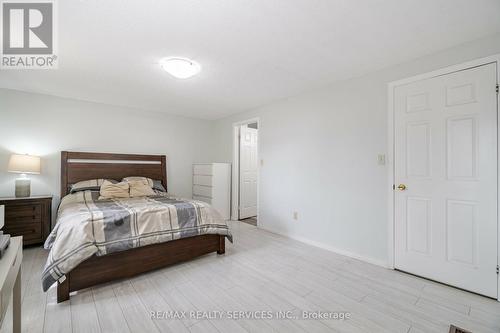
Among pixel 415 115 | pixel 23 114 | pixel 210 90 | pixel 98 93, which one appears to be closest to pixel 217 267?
pixel 210 90

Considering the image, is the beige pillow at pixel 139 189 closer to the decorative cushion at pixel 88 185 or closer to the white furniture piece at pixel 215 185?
the decorative cushion at pixel 88 185

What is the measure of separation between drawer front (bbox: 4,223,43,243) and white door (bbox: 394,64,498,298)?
4.60 meters

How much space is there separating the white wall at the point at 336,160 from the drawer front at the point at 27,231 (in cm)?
333

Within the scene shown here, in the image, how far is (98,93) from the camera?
344 cm

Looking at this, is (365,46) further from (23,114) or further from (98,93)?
(23,114)

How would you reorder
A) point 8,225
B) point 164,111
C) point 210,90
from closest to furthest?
point 8,225 → point 210,90 → point 164,111

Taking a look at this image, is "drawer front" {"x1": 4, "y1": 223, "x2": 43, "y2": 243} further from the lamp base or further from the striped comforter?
the striped comforter

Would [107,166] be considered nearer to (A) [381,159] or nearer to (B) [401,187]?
(A) [381,159]

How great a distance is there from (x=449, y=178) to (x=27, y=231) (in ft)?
16.6

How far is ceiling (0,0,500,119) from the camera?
5.25 feet

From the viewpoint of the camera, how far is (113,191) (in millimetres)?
3377

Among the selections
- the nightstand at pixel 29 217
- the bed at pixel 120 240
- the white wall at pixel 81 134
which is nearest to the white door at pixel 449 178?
the bed at pixel 120 240

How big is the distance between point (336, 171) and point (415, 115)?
3.47 feet

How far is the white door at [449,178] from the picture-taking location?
194cm
